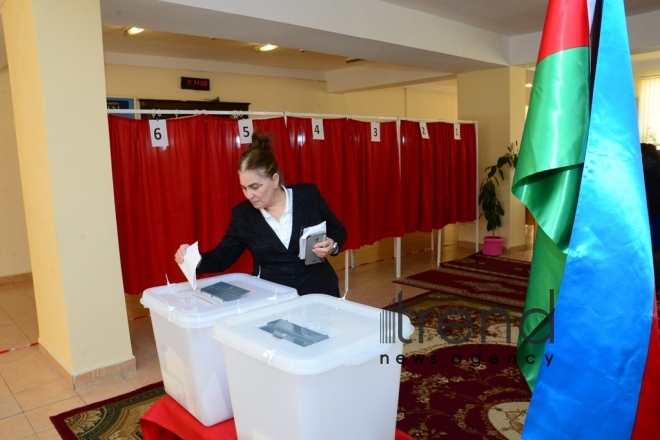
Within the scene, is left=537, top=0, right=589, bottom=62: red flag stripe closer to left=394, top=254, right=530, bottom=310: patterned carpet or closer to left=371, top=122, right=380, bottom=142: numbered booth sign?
left=394, top=254, right=530, bottom=310: patterned carpet

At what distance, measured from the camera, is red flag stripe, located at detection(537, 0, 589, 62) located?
1.08m

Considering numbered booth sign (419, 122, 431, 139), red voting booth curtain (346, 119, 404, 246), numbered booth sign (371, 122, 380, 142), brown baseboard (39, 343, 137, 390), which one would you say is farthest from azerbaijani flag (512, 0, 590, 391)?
numbered booth sign (419, 122, 431, 139)

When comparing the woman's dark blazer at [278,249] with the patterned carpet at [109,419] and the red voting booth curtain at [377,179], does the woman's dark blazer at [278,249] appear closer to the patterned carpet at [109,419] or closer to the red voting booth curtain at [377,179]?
the patterned carpet at [109,419]

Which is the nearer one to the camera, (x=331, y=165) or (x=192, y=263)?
(x=192, y=263)

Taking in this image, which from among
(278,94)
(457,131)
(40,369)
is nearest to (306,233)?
(40,369)

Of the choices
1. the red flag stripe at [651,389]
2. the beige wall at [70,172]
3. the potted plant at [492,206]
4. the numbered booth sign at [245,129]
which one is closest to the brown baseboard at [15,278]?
the beige wall at [70,172]

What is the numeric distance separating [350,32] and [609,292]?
11.8 ft

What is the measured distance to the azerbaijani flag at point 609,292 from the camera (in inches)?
39.3

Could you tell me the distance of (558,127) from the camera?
108 centimetres

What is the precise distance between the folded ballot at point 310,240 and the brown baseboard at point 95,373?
1778 mm

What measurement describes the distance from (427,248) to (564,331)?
5.78 meters

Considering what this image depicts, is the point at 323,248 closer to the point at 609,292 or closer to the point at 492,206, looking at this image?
the point at 609,292

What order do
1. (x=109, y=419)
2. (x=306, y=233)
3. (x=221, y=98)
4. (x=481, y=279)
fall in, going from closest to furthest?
(x=306, y=233), (x=109, y=419), (x=481, y=279), (x=221, y=98)

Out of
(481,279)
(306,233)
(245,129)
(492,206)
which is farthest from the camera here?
(492,206)
